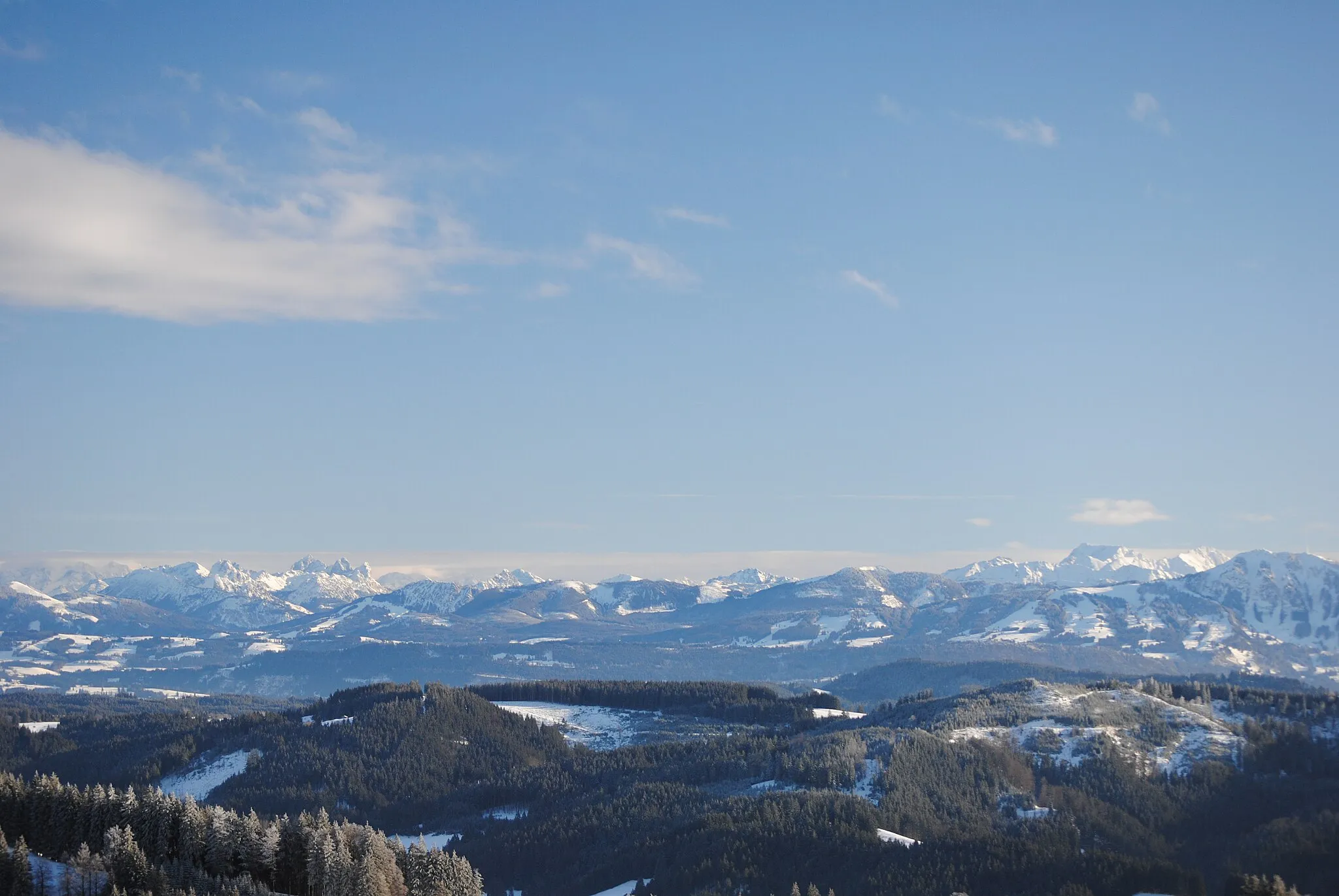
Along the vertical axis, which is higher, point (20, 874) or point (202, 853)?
point (20, 874)

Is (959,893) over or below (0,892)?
below

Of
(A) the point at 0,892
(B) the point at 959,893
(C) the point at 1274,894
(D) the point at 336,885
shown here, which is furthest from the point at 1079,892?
(A) the point at 0,892

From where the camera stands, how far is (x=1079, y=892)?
19662cm

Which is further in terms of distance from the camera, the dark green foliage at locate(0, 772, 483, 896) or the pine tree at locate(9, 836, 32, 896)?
the dark green foliage at locate(0, 772, 483, 896)

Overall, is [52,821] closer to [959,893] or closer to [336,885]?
[336,885]

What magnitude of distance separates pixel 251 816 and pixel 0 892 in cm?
4103

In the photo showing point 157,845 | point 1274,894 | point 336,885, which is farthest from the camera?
point 157,845

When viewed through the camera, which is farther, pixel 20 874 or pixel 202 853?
pixel 202 853

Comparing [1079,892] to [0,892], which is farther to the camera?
[1079,892]

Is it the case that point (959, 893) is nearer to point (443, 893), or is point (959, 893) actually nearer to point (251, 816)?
point (443, 893)

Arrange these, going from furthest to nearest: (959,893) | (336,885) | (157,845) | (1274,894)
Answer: (959,893)
(157,845)
(336,885)
(1274,894)

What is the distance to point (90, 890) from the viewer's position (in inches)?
6348

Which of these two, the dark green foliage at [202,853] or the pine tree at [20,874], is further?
the dark green foliage at [202,853]

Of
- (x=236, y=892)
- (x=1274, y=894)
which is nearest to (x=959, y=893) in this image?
(x=1274, y=894)
